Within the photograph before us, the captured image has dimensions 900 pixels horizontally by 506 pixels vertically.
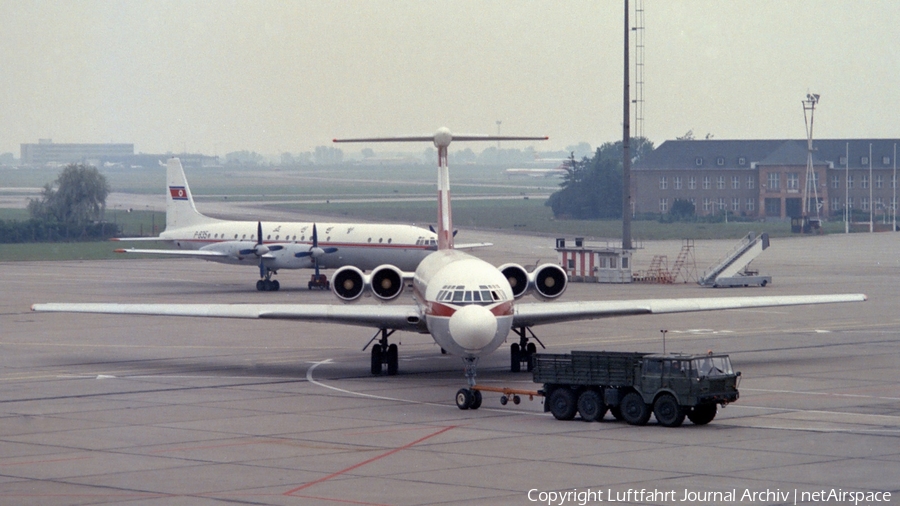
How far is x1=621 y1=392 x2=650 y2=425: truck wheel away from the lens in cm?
2203

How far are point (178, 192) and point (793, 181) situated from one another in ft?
270

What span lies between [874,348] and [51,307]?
77.8 feet

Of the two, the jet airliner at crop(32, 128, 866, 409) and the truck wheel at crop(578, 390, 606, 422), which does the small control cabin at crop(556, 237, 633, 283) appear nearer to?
the jet airliner at crop(32, 128, 866, 409)

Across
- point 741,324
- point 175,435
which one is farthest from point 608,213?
point 175,435

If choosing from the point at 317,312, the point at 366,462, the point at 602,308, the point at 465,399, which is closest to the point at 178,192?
the point at 317,312

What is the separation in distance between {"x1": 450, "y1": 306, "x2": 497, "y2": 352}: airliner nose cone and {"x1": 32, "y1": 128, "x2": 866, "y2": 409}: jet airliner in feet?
0.07

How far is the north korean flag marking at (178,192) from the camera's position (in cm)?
6562

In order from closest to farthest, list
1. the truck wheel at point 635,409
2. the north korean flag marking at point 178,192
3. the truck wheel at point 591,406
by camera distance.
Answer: the truck wheel at point 635,409
the truck wheel at point 591,406
the north korean flag marking at point 178,192

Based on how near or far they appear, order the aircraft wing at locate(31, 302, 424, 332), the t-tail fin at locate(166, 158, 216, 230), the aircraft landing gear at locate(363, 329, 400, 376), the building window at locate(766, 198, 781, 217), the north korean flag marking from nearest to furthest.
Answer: the aircraft wing at locate(31, 302, 424, 332) < the aircraft landing gear at locate(363, 329, 400, 376) < the t-tail fin at locate(166, 158, 216, 230) < the north korean flag marking < the building window at locate(766, 198, 781, 217)

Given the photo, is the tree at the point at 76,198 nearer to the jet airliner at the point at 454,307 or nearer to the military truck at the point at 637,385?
the jet airliner at the point at 454,307

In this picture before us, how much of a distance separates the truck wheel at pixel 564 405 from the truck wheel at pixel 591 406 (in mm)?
157

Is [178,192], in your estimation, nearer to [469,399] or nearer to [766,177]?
[469,399]

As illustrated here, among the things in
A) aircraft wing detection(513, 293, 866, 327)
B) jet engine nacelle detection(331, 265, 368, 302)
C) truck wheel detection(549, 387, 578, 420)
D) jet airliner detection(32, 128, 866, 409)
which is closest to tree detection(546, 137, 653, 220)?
jet airliner detection(32, 128, 866, 409)

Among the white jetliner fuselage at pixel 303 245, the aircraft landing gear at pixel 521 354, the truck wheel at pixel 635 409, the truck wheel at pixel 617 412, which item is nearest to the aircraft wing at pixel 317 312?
the aircraft landing gear at pixel 521 354
